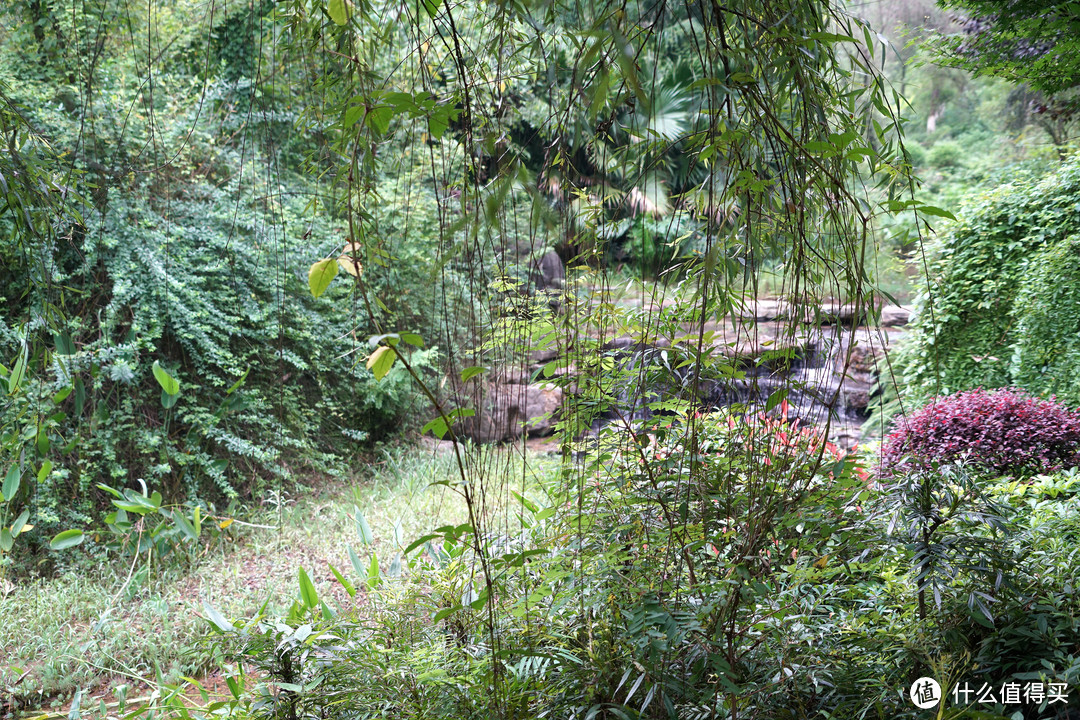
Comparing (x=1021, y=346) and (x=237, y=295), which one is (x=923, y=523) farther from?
(x=237, y=295)

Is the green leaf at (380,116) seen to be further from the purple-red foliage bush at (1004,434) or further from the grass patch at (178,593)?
the purple-red foliage bush at (1004,434)

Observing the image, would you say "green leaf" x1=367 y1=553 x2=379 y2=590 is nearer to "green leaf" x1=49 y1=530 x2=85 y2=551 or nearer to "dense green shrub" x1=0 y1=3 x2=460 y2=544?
"green leaf" x1=49 y1=530 x2=85 y2=551

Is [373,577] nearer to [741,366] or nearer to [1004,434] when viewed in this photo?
[741,366]

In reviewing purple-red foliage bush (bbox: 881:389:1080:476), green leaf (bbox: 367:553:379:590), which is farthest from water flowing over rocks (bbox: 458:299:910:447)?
purple-red foliage bush (bbox: 881:389:1080:476)

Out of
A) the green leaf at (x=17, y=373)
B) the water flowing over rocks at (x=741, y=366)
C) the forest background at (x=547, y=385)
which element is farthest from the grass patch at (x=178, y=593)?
the green leaf at (x=17, y=373)

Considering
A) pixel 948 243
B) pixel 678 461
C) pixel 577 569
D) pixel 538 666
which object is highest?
pixel 948 243

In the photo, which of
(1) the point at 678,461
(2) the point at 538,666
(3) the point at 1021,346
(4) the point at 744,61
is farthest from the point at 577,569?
(3) the point at 1021,346

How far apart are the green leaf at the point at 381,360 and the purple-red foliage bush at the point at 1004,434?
8.26 feet

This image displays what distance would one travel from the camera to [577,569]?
1.32m

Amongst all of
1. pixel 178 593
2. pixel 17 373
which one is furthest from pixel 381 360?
pixel 178 593

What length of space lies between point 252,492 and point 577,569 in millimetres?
3395

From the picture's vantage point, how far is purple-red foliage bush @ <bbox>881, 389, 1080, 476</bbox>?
2807 millimetres

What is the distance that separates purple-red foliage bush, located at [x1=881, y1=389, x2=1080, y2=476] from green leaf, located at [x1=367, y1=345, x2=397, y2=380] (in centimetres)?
252

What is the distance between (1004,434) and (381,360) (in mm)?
3079
